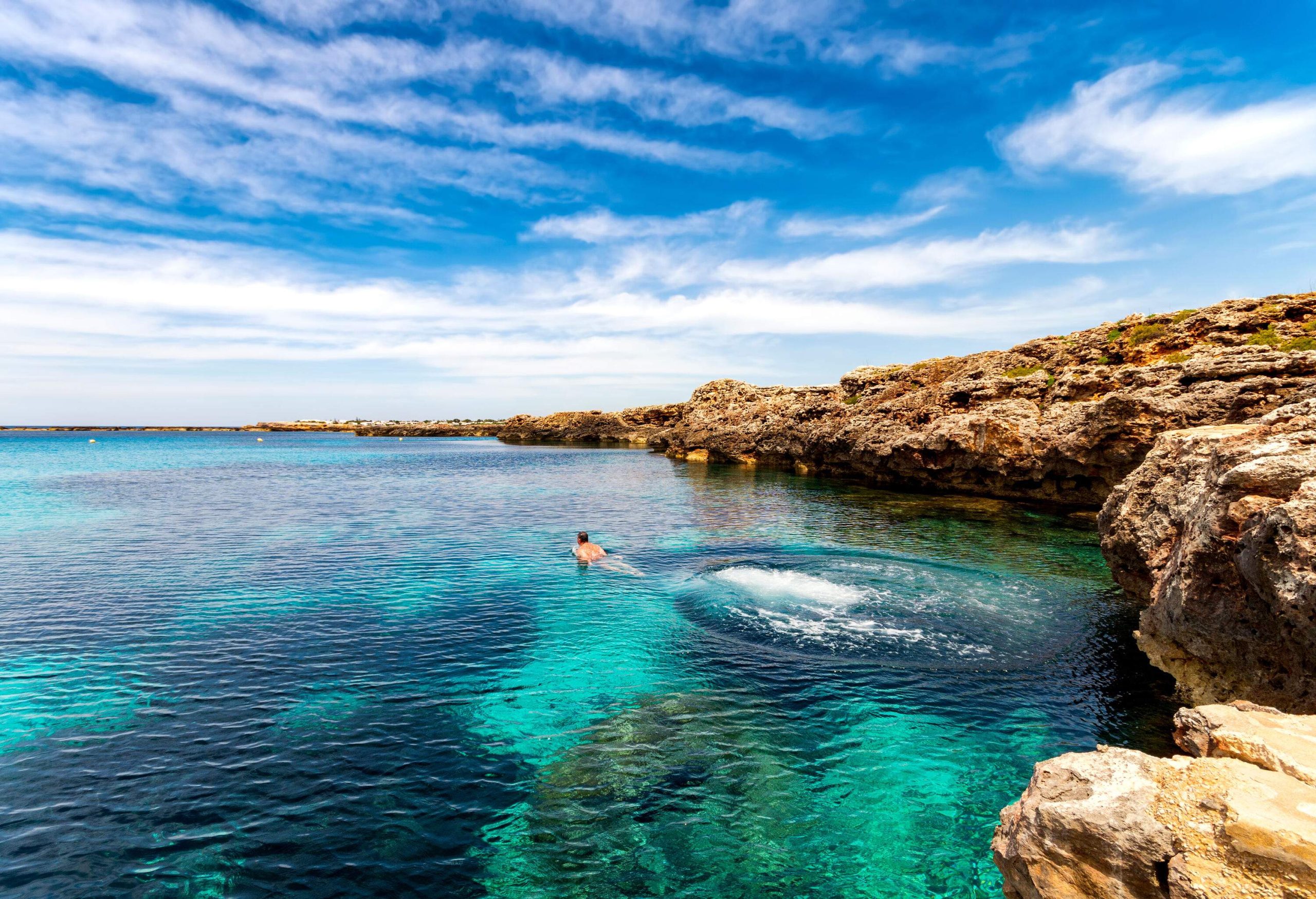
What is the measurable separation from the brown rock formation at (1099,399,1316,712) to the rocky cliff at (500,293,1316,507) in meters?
11.8

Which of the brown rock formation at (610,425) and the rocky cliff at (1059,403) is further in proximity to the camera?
the brown rock formation at (610,425)

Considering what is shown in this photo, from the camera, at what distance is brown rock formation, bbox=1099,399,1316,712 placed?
9641 millimetres

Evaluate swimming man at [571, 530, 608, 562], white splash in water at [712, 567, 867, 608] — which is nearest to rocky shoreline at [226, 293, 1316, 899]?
white splash in water at [712, 567, 867, 608]

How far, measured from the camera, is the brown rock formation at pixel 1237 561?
31.6 feet

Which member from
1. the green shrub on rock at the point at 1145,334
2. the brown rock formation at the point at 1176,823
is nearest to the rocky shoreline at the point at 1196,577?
the brown rock formation at the point at 1176,823

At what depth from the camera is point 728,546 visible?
31.7 m

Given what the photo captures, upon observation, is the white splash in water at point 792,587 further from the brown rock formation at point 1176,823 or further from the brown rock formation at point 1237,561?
the brown rock formation at point 1176,823

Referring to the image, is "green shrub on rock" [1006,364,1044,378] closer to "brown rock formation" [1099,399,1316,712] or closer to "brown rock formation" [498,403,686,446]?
"brown rock formation" [1099,399,1316,712]

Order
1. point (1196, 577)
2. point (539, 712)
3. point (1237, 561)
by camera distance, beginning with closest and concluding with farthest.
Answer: point (1237, 561) → point (1196, 577) → point (539, 712)

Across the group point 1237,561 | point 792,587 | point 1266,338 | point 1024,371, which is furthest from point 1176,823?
point 1024,371

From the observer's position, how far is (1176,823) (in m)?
5.39

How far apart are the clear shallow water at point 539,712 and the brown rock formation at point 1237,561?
5.84 ft

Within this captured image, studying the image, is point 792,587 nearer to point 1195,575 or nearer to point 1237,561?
point 1195,575

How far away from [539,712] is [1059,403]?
42.5 m
